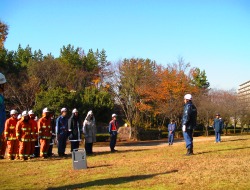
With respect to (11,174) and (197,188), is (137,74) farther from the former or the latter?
(197,188)

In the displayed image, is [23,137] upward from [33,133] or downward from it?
downward

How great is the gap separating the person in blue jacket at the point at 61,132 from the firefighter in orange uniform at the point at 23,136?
4.95 feet

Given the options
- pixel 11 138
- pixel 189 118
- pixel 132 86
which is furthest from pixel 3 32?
pixel 189 118

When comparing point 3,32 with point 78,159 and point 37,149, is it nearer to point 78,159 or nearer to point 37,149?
point 37,149

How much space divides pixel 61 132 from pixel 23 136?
→ 1975 millimetres

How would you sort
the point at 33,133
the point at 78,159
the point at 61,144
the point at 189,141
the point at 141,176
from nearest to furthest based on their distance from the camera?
the point at 141,176 < the point at 78,159 < the point at 189,141 < the point at 33,133 < the point at 61,144

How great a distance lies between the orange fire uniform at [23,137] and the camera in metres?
14.2

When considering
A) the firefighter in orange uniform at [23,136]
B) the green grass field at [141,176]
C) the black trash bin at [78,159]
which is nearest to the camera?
the green grass field at [141,176]

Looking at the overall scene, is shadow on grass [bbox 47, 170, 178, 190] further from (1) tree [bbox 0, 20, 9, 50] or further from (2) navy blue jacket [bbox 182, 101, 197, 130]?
(1) tree [bbox 0, 20, 9, 50]

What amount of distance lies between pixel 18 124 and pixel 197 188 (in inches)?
376

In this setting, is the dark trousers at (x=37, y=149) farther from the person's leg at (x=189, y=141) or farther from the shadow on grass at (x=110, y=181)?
the shadow on grass at (x=110, y=181)

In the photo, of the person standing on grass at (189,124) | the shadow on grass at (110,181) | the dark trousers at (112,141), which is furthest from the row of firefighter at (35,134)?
the shadow on grass at (110,181)

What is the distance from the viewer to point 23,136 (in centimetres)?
1425

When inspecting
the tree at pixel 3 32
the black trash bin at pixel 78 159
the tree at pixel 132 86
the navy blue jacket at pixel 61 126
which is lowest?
the black trash bin at pixel 78 159
